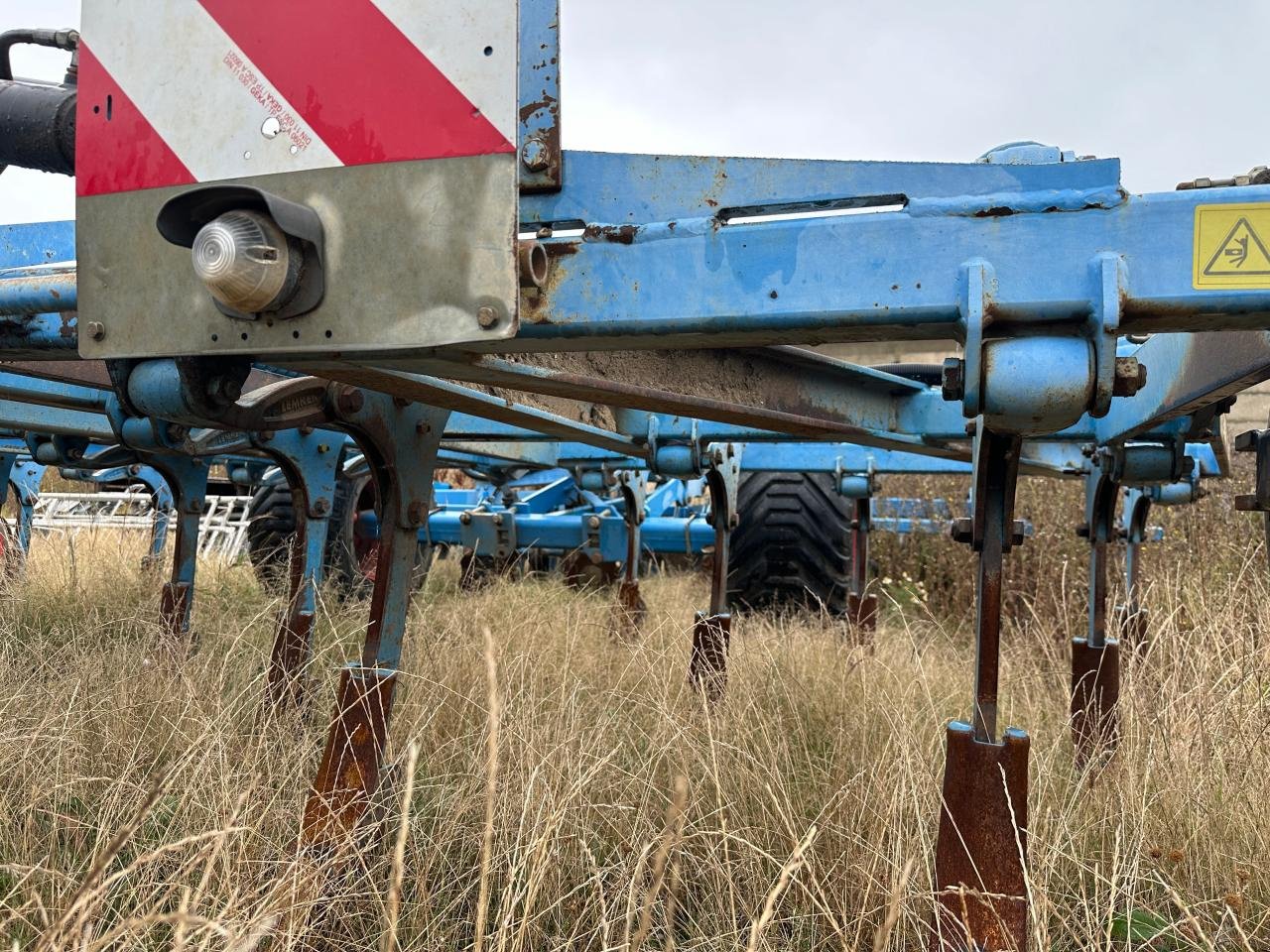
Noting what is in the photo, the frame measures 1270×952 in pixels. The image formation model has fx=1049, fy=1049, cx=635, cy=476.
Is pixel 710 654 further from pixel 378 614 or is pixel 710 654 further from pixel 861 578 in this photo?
pixel 861 578

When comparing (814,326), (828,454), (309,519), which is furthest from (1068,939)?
(828,454)

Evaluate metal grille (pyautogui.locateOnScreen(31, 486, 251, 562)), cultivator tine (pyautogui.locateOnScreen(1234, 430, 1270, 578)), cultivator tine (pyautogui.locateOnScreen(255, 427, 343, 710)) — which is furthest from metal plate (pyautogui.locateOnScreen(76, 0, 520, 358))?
metal grille (pyautogui.locateOnScreen(31, 486, 251, 562))

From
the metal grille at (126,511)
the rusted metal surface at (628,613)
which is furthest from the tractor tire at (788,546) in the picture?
the metal grille at (126,511)

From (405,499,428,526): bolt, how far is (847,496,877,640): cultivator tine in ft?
8.76

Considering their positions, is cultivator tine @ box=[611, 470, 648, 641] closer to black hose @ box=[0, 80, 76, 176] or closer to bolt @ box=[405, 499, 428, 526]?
bolt @ box=[405, 499, 428, 526]

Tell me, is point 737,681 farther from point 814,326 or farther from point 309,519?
point 814,326

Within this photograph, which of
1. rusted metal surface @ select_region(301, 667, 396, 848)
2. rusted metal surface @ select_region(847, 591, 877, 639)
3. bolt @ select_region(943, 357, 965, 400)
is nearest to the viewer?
bolt @ select_region(943, 357, 965, 400)

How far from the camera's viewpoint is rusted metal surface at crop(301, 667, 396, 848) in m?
1.85

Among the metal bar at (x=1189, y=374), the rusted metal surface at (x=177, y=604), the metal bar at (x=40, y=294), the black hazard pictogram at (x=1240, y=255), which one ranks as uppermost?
the metal bar at (x=40, y=294)

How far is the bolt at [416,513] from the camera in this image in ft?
6.81

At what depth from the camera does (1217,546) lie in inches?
225

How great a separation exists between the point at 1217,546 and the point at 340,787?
209 inches

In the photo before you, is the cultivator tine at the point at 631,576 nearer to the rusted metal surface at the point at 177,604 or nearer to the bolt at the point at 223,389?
the rusted metal surface at the point at 177,604

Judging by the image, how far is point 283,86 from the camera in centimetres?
117
